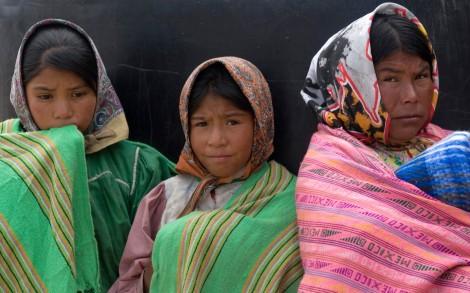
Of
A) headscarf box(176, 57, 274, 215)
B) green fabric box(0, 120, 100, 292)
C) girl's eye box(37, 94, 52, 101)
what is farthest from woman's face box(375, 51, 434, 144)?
girl's eye box(37, 94, 52, 101)

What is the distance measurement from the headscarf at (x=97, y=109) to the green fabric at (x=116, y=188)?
0.06m

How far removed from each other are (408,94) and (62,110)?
1167mm

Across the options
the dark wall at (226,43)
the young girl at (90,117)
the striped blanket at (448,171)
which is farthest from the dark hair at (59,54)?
the striped blanket at (448,171)

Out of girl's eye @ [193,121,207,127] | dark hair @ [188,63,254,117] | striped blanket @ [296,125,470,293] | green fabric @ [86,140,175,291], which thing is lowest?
green fabric @ [86,140,175,291]

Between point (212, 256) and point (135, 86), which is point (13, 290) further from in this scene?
point (135, 86)

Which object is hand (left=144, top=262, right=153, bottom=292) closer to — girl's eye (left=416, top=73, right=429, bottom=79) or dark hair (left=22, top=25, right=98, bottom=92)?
dark hair (left=22, top=25, right=98, bottom=92)

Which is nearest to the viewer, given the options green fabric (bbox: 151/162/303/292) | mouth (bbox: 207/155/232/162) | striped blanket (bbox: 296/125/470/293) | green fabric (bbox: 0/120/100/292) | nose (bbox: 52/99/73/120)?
striped blanket (bbox: 296/125/470/293)

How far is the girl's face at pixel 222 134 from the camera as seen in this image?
2039 mm

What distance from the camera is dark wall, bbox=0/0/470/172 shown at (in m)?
2.28

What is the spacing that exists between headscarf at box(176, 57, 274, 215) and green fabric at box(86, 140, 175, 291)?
260 millimetres

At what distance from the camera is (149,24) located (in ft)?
8.55

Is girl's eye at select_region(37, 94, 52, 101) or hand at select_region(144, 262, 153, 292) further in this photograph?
girl's eye at select_region(37, 94, 52, 101)

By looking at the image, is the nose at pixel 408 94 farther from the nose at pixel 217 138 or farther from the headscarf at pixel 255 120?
the nose at pixel 217 138

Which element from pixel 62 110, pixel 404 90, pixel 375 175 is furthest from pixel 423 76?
pixel 62 110
